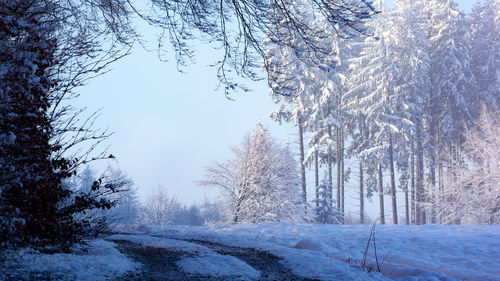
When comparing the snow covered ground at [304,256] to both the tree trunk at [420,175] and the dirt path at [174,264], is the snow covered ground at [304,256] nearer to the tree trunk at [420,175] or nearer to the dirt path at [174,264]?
the dirt path at [174,264]

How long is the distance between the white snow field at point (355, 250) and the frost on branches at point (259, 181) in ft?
23.0

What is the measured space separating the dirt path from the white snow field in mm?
212

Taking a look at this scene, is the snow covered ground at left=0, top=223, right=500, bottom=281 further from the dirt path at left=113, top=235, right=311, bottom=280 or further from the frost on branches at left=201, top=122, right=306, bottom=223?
the frost on branches at left=201, top=122, right=306, bottom=223

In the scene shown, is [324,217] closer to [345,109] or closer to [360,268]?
[345,109]

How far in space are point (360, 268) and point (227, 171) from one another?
48.1ft

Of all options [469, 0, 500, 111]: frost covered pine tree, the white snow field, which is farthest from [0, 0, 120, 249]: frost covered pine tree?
[469, 0, 500, 111]: frost covered pine tree

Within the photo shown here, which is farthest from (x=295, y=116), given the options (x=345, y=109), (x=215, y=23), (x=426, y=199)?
(x=215, y=23)

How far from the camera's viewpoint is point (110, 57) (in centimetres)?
645

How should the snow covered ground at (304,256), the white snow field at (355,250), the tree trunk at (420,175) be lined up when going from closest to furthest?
the snow covered ground at (304,256), the white snow field at (355,250), the tree trunk at (420,175)

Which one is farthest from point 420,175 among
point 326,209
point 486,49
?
point 486,49

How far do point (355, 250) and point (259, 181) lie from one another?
11.2 meters

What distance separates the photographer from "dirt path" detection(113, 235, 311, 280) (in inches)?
205

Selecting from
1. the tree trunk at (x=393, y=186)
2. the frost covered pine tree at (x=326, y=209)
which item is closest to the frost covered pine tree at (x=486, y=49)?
the tree trunk at (x=393, y=186)

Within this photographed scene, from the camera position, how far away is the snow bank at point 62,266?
4367mm
